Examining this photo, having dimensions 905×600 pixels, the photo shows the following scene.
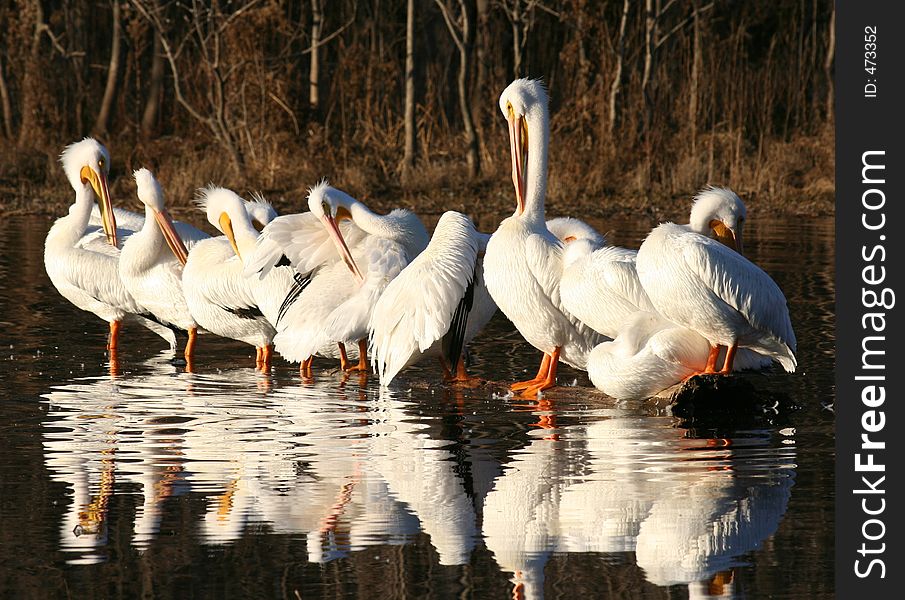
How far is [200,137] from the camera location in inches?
760

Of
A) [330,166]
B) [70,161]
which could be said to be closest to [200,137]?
[330,166]

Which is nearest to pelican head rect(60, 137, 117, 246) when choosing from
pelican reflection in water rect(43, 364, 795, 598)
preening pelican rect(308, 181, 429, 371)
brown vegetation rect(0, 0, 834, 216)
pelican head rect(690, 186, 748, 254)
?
preening pelican rect(308, 181, 429, 371)

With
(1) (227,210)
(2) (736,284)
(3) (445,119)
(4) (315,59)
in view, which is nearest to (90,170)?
(1) (227,210)

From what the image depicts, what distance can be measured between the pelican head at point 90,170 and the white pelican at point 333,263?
227 centimetres

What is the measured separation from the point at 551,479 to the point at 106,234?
5.42 m

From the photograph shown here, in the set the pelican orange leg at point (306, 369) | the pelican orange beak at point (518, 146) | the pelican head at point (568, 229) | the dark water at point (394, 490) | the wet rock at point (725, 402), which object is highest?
the pelican orange beak at point (518, 146)

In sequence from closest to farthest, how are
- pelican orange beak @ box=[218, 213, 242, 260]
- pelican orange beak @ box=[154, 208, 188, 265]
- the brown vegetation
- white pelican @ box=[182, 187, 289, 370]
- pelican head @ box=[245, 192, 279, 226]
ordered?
1. white pelican @ box=[182, 187, 289, 370]
2. pelican orange beak @ box=[218, 213, 242, 260]
3. pelican orange beak @ box=[154, 208, 188, 265]
4. pelican head @ box=[245, 192, 279, 226]
5. the brown vegetation

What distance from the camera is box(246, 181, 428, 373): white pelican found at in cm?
755

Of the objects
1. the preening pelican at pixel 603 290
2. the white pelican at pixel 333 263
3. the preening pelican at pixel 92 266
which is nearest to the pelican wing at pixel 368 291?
the white pelican at pixel 333 263

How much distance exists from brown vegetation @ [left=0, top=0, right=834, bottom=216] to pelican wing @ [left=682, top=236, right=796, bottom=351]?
9.31 metres

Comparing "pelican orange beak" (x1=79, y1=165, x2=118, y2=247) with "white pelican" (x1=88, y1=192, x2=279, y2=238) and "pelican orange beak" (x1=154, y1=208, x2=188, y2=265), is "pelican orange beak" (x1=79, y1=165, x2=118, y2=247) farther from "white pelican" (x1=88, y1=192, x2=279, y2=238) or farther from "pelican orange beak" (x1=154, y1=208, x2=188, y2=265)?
"pelican orange beak" (x1=154, y1=208, x2=188, y2=265)

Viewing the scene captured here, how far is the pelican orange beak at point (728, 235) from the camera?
7.52 m

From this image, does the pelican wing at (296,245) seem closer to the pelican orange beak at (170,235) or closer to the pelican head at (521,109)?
the pelican head at (521,109)

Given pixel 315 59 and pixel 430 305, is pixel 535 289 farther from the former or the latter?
pixel 315 59
